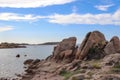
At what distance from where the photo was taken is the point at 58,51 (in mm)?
69625

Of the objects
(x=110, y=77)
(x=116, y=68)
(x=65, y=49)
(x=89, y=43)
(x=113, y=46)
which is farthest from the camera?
(x=65, y=49)

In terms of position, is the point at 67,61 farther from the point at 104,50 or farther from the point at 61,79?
the point at 61,79

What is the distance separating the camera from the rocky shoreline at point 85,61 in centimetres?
4022

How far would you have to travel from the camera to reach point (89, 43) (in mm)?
58938

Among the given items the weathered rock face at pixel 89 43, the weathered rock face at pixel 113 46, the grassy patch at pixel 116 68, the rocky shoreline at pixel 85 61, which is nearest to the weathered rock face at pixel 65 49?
the rocky shoreline at pixel 85 61

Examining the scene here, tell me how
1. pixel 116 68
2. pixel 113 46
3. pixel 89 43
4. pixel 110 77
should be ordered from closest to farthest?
pixel 110 77, pixel 116 68, pixel 89 43, pixel 113 46

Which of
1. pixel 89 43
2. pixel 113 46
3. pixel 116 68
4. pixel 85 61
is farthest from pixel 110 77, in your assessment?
pixel 113 46

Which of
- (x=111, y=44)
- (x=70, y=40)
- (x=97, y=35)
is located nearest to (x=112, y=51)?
(x=111, y=44)

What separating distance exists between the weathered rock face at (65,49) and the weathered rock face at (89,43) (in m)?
4.39

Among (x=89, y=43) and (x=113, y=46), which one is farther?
(x=113, y=46)

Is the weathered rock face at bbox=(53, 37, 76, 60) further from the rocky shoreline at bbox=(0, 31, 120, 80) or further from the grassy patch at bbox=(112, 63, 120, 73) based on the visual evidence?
the grassy patch at bbox=(112, 63, 120, 73)

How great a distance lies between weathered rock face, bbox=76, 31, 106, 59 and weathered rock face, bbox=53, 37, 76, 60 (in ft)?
14.4

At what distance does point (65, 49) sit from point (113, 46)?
12.5 metres

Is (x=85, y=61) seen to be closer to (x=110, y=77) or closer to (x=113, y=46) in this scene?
(x=113, y=46)
